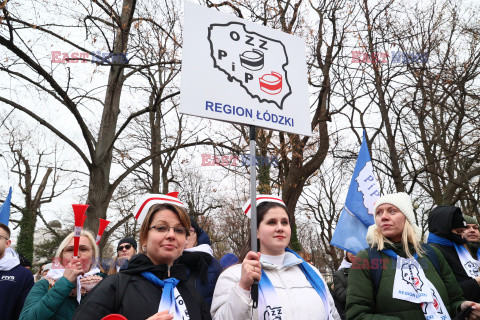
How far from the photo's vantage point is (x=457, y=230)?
3.98 meters

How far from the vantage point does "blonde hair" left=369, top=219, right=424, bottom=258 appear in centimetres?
297

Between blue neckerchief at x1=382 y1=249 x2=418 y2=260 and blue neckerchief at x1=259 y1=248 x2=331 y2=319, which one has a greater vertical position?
blue neckerchief at x1=382 y1=249 x2=418 y2=260

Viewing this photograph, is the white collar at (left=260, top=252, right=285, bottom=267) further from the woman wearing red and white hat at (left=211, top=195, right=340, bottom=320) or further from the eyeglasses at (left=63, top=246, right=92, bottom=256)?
the eyeglasses at (left=63, top=246, right=92, bottom=256)

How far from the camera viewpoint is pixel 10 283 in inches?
151

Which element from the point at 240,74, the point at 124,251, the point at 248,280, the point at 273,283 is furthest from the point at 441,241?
the point at 124,251

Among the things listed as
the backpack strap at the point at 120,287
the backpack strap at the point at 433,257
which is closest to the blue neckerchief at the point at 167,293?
the backpack strap at the point at 120,287

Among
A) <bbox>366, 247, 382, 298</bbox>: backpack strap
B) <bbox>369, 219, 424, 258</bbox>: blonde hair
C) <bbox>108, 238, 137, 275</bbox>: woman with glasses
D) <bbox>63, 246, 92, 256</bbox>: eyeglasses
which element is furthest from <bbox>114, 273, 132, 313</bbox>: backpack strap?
<bbox>108, 238, 137, 275</bbox>: woman with glasses

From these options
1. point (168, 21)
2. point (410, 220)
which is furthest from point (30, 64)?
point (410, 220)

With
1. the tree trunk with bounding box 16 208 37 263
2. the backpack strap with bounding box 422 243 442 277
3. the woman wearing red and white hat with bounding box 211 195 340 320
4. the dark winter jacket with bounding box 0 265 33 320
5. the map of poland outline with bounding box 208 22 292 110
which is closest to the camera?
the woman wearing red and white hat with bounding box 211 195 340 320

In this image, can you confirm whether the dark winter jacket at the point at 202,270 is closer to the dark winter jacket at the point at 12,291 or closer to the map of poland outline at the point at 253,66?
the map of poland outline at the point at 253,66

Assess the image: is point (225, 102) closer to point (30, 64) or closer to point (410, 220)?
point (410, 220)

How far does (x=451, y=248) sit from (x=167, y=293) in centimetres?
314

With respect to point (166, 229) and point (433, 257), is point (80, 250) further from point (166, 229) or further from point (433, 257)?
point (433, 257)

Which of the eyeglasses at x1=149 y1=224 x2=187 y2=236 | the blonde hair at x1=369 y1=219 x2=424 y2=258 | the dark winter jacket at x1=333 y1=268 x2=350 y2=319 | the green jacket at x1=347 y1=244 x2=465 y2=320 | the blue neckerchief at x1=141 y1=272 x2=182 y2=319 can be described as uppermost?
the eyeglasses at x1=149 y1=224 x2=187 y2=236
